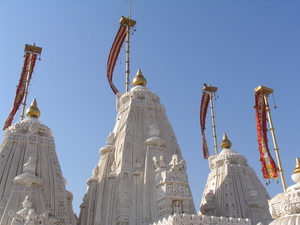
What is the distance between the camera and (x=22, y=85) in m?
30.9

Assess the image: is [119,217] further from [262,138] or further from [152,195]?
[262,138]

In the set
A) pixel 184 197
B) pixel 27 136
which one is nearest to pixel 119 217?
pixel 184 197

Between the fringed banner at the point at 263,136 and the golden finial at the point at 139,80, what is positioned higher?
the golden finial at the point at 139,80

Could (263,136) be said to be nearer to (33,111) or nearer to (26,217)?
(26,217)

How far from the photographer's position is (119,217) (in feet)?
71.3

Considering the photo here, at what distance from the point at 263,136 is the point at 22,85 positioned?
20.4m

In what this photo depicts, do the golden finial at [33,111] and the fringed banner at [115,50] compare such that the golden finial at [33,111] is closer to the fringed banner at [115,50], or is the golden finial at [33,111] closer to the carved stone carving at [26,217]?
the carved stone carving at [26,217]

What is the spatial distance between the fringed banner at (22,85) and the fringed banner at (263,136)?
63.0 ft

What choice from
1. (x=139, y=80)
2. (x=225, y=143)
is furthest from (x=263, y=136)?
(x=139, y=80)

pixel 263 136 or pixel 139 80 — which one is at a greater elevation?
pixel 139 80

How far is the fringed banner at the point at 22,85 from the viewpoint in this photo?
97.9 ft

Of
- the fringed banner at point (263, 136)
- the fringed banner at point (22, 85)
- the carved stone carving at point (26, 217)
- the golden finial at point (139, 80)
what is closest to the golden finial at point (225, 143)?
the fringed banner at point (263, 136)

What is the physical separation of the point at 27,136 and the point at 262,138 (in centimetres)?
1557

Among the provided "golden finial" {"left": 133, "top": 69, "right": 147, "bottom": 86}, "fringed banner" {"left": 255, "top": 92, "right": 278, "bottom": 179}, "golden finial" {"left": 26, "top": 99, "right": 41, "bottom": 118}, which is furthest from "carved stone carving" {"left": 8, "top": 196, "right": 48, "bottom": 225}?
"golden finial" {"left": 133, "top": 69, "right": 147, "bottom": 86}
